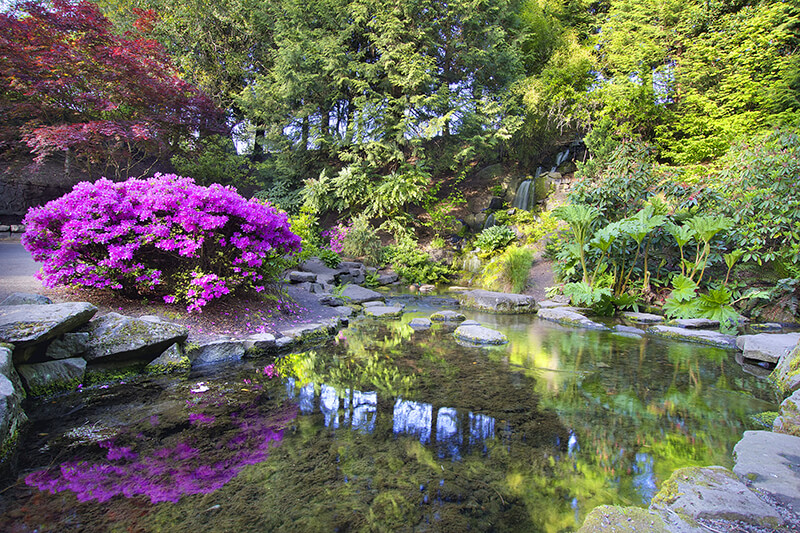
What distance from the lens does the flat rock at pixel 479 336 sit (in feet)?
15.7

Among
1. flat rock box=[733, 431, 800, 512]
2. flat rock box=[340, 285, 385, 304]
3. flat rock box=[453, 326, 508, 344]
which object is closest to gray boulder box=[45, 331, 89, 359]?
flat rock box=[453, 326, 508, 344]

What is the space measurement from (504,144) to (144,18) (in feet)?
49.1

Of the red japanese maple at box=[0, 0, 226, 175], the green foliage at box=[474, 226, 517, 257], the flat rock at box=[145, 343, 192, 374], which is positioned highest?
the red japanese maple at box=[0, 0, 226, 175]

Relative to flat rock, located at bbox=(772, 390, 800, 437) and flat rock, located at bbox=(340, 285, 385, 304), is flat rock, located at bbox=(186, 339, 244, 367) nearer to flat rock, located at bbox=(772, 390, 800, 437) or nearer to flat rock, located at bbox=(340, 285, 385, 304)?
flat rock, located at bbox=(340, 285, 385, 304)

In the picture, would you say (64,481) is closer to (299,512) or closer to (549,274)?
(299,512)

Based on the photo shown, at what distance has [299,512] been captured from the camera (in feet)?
5.33

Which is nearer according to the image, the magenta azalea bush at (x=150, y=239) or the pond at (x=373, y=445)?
the pond at (x=373, y=445)

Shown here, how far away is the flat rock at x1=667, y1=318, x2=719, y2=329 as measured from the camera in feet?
18.4

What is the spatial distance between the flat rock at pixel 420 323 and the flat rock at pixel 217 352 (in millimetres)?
2574

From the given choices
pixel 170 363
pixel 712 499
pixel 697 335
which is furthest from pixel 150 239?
pixel 697 335

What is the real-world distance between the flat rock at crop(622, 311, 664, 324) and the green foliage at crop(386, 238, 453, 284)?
5569 millimetres

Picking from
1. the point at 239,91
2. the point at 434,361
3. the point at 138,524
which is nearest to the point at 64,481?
the point at 138,524

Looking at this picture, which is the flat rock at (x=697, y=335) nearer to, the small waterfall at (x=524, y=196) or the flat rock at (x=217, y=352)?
the flat rock at (x=217, y=352)

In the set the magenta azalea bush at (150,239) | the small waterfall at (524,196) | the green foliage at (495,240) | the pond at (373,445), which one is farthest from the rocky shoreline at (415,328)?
the small waterfall at (524,196)
